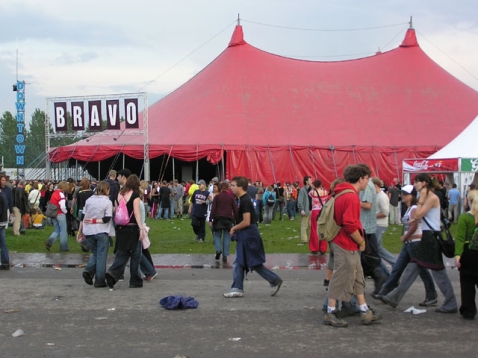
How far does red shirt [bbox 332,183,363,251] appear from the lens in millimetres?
6699

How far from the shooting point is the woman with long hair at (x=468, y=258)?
6961mm

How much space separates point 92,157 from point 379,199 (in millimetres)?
21726

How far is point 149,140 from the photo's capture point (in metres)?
29.7

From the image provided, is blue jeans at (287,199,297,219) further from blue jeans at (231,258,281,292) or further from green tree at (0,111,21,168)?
green tree at (0,111,21,168)

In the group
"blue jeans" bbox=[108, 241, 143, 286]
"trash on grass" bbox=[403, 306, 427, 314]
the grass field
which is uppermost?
"blue jeans" bbox=[108, 241, 143, 286]

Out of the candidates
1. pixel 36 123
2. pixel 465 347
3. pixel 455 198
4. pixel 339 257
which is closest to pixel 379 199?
pixel 339 257

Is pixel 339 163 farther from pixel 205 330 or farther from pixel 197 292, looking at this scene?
pixel 205 330

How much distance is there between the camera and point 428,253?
7348mm

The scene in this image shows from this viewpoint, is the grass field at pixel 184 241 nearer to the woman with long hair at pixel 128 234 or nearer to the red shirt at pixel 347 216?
the woman with long hair at pixel 128 234

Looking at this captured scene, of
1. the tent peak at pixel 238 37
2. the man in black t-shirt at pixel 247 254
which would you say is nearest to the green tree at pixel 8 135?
the tent peak at pixel 238 37

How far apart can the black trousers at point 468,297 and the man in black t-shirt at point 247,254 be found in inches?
89.1

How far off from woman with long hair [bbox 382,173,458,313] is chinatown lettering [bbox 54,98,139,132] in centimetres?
2260

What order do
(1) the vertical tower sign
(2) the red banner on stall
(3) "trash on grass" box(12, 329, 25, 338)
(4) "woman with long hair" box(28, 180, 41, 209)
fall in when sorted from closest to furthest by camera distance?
(3) "trash on grass" box(12, 329, 25, 338) < (4) "woman with long hair" box(28, 180, 41, 209) < (2) the red banner on stall < (1) the vertical tower sign

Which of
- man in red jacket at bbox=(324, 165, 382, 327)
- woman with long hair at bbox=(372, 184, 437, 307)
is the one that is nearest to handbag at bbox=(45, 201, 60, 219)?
woman with long hair at bbox=(372, 184, 437, 307)
